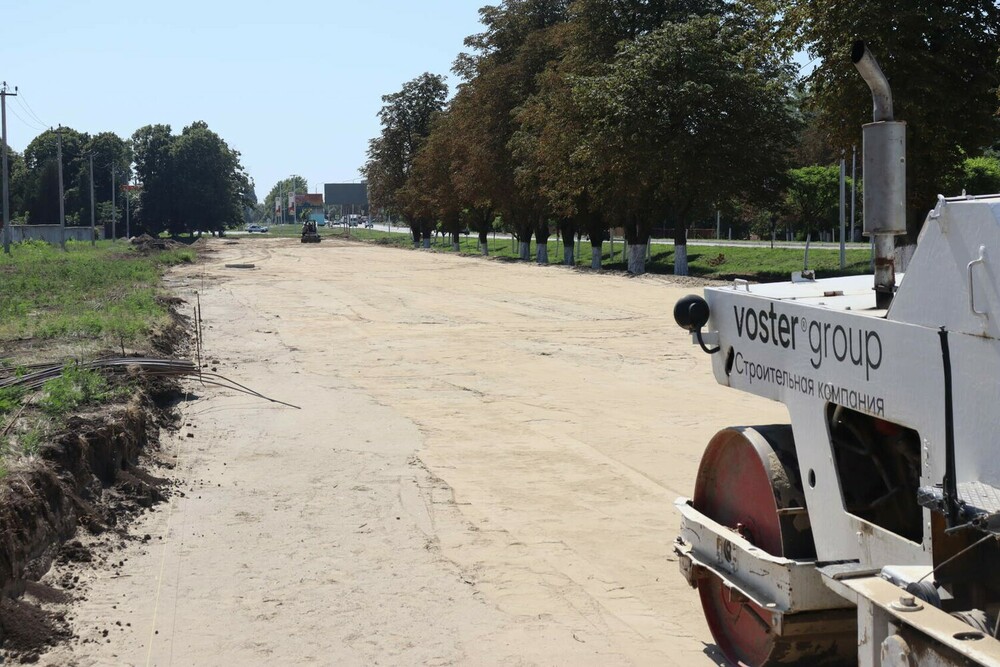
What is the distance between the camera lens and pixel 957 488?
12.5ft

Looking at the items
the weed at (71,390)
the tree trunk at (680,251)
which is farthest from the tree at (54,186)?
the weed at (71,390)

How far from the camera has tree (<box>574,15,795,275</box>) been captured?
40.6 meters

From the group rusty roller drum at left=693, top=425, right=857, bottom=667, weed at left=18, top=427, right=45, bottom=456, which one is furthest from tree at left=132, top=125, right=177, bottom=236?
rusty roller drum at left=693, top=425, right=857, bottom=667

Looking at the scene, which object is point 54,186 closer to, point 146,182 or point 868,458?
point 146,182

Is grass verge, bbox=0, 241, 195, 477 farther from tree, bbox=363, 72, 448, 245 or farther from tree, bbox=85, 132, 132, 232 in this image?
tree, bbox=85, 132, 132, 232

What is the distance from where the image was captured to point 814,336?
194 inches

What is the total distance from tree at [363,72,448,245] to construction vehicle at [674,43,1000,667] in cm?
9130

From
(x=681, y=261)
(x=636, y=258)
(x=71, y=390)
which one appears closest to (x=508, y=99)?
(x=636, y=258)

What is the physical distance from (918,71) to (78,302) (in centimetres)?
2079

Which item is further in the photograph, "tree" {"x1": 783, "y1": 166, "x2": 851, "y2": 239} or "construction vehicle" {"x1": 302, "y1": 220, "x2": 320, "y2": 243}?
"construction vehicle" {"x1": 302, "y1": 220, "x2": 320, "y2": 243}

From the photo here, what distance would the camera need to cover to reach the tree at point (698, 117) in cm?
4056

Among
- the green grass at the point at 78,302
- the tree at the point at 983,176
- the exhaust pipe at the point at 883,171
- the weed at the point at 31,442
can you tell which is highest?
the tree at the point at 983,176

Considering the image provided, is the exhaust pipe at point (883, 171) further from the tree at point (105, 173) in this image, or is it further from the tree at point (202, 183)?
the tree at point (105, 173)

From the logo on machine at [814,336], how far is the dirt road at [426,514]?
6.19 ft
